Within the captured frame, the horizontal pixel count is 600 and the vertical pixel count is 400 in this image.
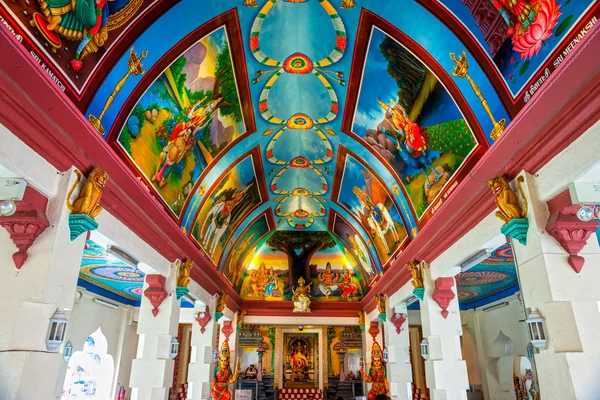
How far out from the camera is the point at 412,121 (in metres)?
7.82

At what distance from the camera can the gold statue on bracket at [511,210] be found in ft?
16.4

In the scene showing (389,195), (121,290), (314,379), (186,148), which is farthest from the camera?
(314,379)

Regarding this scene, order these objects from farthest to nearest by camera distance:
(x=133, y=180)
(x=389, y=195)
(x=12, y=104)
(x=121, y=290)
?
(x=121, y=290) → (x=389, y=195) → (x=133, y=180) → (x=12, y=104)

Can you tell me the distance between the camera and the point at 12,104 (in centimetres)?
402

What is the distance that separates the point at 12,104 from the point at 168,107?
333cm

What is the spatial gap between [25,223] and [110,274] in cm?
879

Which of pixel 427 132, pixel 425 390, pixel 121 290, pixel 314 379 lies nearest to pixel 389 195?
pixel 427 132

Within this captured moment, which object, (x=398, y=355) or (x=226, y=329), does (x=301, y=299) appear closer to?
(x=226, y=329)

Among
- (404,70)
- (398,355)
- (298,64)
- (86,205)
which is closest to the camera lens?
(86,205)

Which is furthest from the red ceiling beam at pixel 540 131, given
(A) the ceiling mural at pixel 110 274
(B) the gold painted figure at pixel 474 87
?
(A) the ceiling mural at pixel 110 274

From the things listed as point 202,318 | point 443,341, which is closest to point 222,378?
point 202,318

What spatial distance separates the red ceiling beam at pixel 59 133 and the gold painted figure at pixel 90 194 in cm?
17

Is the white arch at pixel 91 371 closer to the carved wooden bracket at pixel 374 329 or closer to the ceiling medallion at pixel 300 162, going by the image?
the ceiling medallion at pixel 300 162

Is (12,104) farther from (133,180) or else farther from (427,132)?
(427,132)
